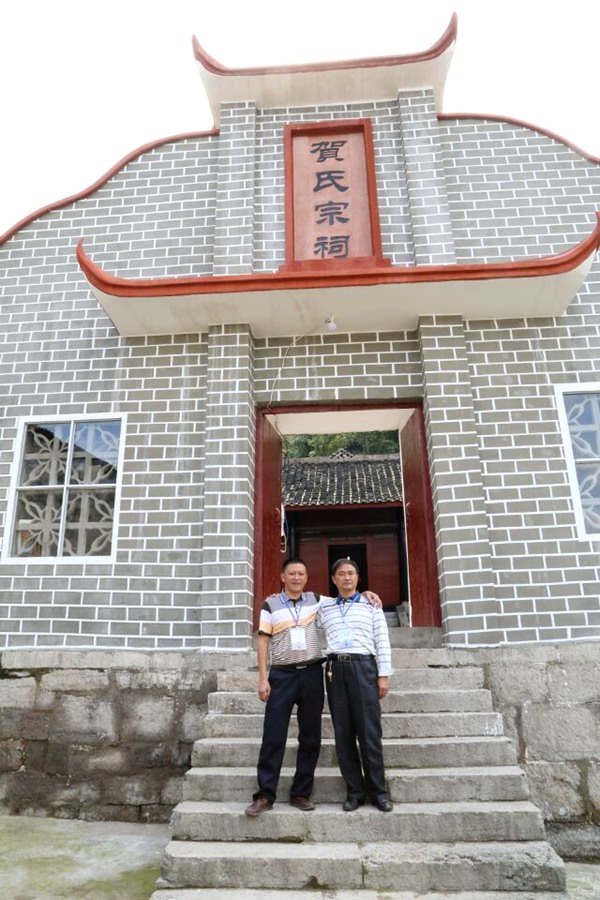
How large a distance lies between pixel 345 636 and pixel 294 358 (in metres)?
2.84

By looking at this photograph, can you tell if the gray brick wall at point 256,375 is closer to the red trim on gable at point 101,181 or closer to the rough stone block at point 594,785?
the red trim on gable at point 101,181

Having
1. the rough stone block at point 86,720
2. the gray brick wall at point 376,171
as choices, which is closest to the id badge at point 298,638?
the rough stone block at point 86,720

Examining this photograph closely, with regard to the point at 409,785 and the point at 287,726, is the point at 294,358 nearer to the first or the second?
the point at 287,726

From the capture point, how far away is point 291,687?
3.43 metres

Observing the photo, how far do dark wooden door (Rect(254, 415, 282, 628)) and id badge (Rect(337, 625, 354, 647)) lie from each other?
165 cm

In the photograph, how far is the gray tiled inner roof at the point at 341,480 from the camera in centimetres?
1214

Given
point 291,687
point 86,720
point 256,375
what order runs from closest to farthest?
point 291,687
point 86,720
point 256,375

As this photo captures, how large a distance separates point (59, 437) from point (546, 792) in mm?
4704

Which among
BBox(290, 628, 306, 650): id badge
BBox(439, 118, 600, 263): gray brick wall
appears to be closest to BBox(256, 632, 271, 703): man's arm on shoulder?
BBox(290, 628, 306, 650): id badge

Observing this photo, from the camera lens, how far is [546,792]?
13.8ft

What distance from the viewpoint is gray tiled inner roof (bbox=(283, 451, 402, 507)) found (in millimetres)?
12141

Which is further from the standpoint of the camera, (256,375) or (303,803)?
(256,375)

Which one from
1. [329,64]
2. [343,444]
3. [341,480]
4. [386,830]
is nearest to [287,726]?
[386,830]

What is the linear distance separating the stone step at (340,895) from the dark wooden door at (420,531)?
224 cm
